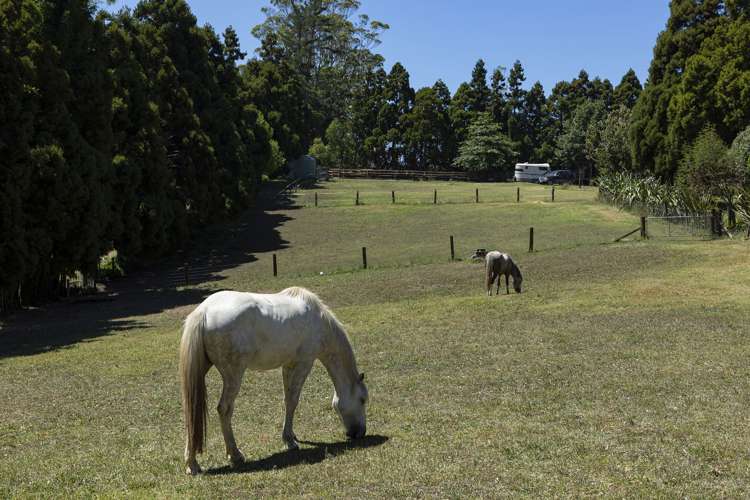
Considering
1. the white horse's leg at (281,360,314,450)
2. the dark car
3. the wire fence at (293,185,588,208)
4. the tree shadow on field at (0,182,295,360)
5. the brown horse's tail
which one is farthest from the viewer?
the dark car

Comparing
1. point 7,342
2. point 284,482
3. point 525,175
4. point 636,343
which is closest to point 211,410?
point 284,482

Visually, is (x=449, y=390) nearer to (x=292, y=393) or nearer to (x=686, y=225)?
(x=292, y=393)

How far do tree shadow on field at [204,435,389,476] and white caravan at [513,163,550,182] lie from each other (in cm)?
7710

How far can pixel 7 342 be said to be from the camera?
832 inches

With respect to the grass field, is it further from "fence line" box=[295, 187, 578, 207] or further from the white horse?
"fence line" box=[295, 187, 578, 207]

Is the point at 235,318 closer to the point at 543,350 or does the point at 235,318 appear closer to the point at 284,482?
the point at 284,482

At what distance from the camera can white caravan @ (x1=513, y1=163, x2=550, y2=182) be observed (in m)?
84.0

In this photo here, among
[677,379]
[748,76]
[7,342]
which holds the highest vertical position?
[748,76]

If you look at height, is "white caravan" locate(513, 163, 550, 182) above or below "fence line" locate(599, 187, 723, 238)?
above

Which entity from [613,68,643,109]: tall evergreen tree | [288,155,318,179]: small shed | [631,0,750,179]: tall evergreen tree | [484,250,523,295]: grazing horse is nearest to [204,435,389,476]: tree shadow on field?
[484,250,523,295]: grazing horse

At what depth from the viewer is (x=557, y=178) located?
80.3 m

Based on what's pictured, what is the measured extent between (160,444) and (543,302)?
47.6ft

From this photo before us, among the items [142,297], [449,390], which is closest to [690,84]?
[142,297]

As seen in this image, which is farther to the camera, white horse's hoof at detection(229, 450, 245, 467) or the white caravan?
the white caravan
